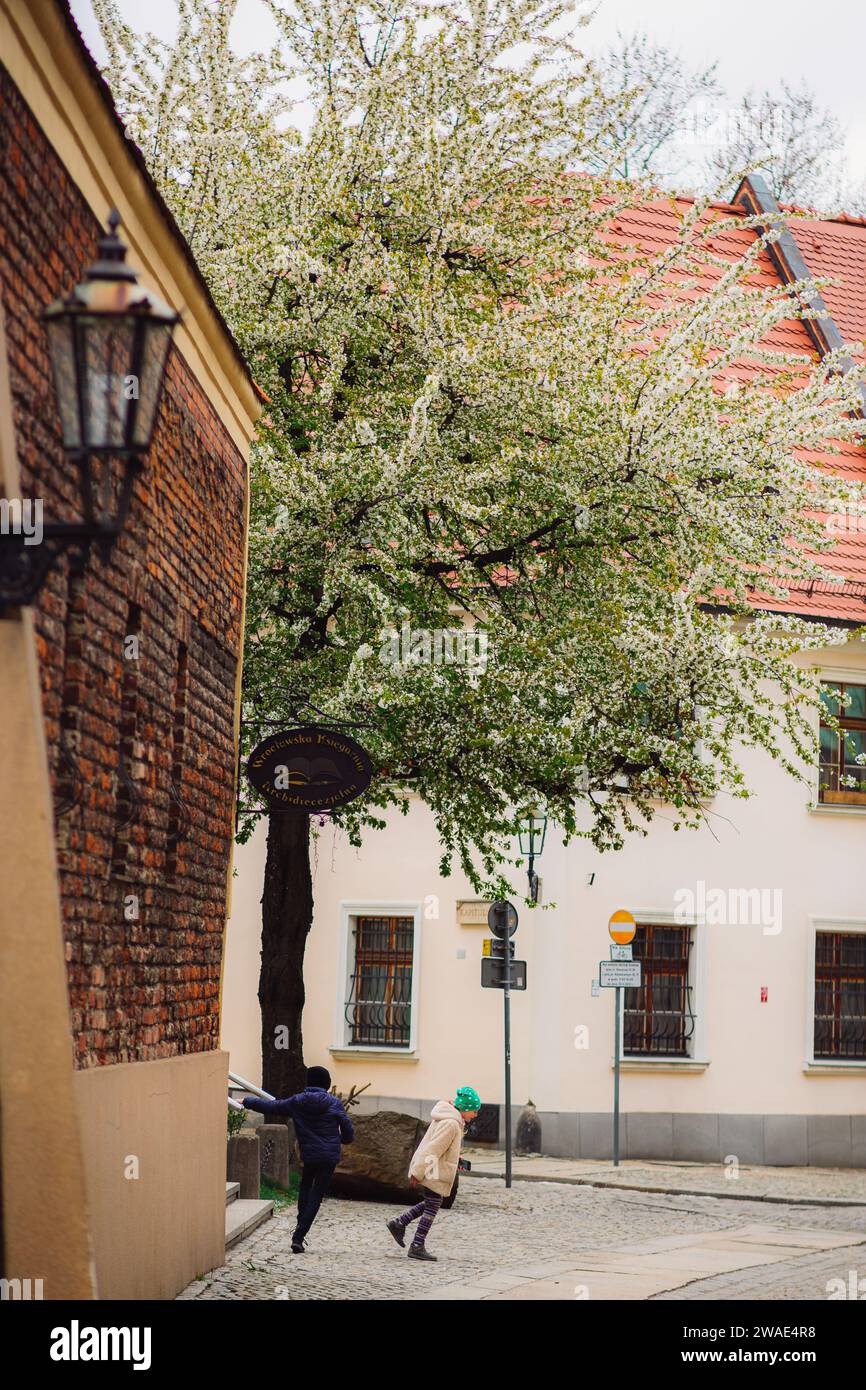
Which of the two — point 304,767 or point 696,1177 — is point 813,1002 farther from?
point 304,767

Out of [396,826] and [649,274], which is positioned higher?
[649,274]

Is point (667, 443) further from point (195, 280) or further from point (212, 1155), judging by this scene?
point (212, 1155)

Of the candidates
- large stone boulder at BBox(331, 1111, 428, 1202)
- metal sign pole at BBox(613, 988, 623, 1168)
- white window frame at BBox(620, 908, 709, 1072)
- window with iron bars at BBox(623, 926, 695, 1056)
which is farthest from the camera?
window with iron bars at BBox(623, 926, 695, 1056)

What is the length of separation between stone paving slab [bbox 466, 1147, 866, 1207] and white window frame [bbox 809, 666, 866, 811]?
178 inches

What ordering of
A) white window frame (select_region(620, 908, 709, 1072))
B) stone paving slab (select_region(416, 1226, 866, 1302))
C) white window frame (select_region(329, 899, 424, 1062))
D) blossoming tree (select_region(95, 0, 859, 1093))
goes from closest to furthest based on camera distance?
stone paving slab (select_region(416, 1226, 866, 1302)) < blossoming tree (select_region(95, 0, 859, 1093)) < white window frame (select_region(620, 908, 709, 1072)) < white window frame (select_region(329, 899, 424, 1062))

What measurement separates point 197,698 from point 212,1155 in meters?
2.74

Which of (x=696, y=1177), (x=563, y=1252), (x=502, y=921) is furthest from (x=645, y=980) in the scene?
(x=563, y=1252)

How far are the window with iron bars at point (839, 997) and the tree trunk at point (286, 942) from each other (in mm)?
9472

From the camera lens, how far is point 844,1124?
2267cm

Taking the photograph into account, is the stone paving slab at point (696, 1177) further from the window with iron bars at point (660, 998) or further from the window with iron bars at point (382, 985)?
the window with iron bars at point (382, 985)

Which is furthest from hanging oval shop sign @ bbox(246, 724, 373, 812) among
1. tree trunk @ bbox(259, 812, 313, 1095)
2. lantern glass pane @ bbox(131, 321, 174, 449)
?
lantern glass pane @ bbox(131, 321, 174, 449)

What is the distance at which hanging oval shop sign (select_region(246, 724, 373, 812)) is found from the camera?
1209 centimetres

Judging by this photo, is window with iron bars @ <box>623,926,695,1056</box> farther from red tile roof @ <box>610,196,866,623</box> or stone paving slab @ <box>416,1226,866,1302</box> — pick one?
stone paving slab @ <box>416,1226,866,1302</box>
